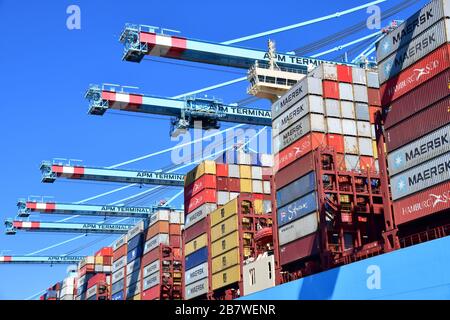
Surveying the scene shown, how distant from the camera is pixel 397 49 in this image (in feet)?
94.2

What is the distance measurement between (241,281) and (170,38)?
18956 millimetres

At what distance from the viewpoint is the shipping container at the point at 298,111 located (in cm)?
3615

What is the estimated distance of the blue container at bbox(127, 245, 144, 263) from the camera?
66562 mm

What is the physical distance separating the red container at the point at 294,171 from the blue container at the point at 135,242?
32951 millimetres

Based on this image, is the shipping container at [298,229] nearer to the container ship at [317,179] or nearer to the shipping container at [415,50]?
the container ship at [317,179]

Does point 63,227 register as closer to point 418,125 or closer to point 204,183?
point 204,183

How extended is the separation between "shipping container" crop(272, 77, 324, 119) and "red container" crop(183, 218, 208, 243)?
13824 mm

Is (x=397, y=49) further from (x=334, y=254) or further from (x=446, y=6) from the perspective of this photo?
(x=334, y=254)

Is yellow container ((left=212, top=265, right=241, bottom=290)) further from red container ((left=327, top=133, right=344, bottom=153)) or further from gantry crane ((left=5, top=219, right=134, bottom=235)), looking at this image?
gantry crane ((left=5, top=219, right=134, bottom=235))

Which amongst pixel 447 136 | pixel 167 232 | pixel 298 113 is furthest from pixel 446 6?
pixel 167 232

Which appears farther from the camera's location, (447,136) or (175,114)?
(175,114)

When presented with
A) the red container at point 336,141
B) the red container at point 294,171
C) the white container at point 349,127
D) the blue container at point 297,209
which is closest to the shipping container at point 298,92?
the white container at point 349,127

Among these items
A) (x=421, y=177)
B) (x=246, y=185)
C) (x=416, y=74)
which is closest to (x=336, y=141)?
(x=416, y=74)

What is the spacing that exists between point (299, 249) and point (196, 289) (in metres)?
17.8
